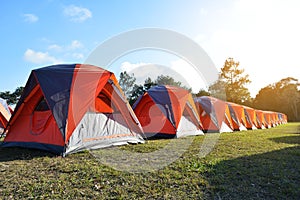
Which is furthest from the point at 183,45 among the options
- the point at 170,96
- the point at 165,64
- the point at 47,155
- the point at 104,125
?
the point at 47,155

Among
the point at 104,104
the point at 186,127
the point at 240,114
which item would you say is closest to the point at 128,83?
Result: the point at 240,114

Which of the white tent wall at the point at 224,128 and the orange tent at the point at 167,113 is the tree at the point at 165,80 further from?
the orange tent at the point at 167,113

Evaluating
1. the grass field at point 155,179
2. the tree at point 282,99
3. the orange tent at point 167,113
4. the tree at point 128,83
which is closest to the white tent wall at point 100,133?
the grass field at point 155,179

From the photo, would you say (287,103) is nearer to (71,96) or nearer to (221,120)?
(221,120)

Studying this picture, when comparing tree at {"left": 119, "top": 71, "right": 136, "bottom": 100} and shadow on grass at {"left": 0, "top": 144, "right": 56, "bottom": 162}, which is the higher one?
tree at {"left": 119, "top": 71, "right": 136, "bottom": 100}

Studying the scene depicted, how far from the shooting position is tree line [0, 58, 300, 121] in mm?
24172

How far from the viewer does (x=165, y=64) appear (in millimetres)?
10055

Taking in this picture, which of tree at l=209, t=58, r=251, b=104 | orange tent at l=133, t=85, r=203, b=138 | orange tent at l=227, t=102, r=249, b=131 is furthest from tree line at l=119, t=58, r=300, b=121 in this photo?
orange tent at l=133, t=85, r=203, b=138

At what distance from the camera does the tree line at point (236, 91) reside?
24.2 m

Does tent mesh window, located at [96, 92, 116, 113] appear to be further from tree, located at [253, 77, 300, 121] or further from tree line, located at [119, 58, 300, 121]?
tree, located at [253, 77, 300, 121]

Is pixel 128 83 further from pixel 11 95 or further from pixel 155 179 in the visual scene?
pixel 155 179

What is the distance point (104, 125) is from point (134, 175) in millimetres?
2440

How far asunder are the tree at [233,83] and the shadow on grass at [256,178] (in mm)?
28367

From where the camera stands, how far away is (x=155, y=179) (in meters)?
3.02
